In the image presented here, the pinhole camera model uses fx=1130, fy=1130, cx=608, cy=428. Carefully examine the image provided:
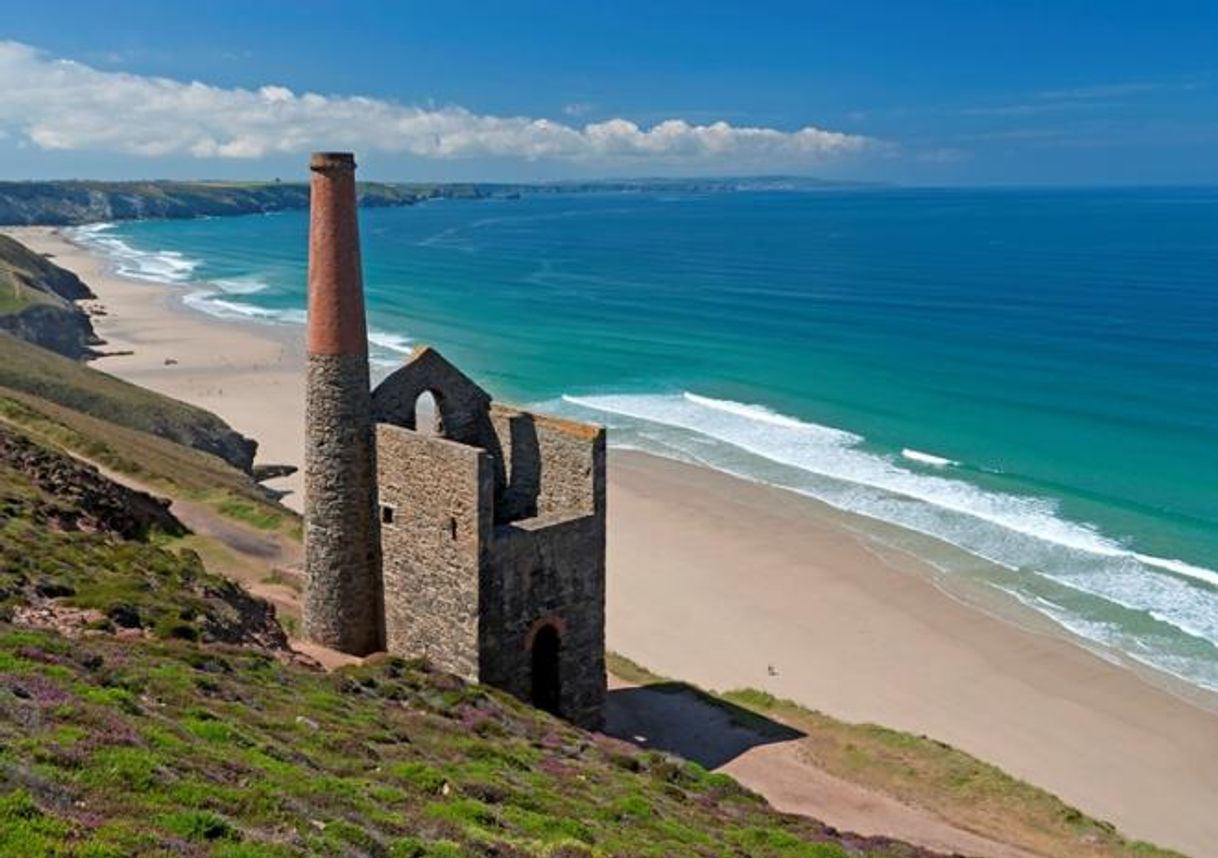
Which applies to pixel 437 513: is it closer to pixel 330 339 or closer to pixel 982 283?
pixel 330 339

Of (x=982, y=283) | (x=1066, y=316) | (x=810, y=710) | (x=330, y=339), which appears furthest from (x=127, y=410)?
(x=982, y=283)

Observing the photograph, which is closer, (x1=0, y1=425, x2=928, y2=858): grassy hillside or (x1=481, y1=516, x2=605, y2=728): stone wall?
(x1=0, y1=425, x2=928, y2=858): grassy hillside

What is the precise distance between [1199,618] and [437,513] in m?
25.0

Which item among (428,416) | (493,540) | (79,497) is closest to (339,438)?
(493,540)

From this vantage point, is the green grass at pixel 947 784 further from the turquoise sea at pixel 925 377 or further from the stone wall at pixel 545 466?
the turquoise sea at pixel 925 377

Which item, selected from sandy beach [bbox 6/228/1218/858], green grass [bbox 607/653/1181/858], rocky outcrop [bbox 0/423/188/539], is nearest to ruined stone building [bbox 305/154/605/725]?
green grass [bbox 607/653/1181/858]

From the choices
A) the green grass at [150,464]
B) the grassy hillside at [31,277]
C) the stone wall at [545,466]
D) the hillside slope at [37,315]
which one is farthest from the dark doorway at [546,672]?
the grassy hillside at [31,277]

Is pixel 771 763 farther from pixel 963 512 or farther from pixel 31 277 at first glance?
pixel 31 277

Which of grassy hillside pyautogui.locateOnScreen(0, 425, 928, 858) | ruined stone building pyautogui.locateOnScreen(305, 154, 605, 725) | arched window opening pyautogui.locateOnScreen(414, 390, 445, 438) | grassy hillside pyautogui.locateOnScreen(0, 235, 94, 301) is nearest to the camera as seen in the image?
grassy hillside pyautogui.locateOnScreen(0, 425, 928, 858)

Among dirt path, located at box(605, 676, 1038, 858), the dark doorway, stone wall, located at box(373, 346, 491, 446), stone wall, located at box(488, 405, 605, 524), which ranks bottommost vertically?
dirt path, located at box(605, 676, 1038, 858)

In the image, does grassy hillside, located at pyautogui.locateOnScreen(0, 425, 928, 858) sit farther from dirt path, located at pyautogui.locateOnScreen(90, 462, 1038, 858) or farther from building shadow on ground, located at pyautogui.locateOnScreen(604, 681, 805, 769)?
building shadow on ground, located at pyautogui.locateOnScreen(604, 681, 805, 769)

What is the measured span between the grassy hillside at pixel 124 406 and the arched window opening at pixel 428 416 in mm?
7705

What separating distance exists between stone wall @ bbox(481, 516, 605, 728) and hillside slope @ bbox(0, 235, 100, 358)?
53.2 meters

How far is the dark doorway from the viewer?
72.2 feet
